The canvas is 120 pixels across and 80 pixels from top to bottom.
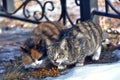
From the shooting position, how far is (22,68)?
528 cm

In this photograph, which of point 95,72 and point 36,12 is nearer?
point 95,72

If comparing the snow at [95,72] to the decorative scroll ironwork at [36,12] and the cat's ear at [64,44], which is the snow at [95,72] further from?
the decorative scroll ironwork at [36,12]

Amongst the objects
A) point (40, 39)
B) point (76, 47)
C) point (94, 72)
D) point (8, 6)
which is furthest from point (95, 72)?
point (8, 6)

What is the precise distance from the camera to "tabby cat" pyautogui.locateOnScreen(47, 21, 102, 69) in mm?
4938

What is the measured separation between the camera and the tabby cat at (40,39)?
527 cm

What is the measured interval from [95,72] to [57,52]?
0.48 metres

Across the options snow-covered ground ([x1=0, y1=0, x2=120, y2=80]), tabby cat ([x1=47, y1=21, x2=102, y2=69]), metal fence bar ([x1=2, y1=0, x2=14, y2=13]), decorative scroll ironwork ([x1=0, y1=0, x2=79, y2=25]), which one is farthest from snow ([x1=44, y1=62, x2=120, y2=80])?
metal fence bar ([x1=2, y1=0, x2=14, y2=13])

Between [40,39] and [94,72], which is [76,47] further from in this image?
[40,39]

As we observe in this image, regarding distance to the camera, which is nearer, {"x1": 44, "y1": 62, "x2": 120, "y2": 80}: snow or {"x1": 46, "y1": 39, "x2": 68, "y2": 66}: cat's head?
{"x1": 44, "y1": 62, "x2": 120, "y2": 80}: snow

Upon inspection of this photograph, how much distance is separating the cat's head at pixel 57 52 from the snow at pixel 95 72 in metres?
0.17

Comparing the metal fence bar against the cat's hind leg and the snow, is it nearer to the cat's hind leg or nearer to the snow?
the cat's hind leg

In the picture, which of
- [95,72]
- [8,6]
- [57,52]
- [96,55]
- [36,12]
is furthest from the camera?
[8,6]

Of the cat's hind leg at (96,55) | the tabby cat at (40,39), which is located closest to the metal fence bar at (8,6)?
the tabby cat at (40,39)

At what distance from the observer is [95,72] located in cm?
474
